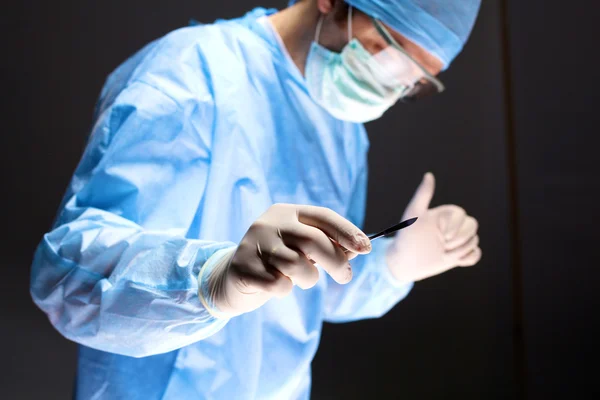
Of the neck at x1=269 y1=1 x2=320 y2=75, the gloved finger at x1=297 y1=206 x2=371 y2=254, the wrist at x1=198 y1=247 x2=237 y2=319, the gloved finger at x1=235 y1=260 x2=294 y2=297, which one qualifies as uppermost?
the neck at x1=269 y1=1 x2=320 y2=75

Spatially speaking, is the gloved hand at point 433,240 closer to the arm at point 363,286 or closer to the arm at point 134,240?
the arm at point 363,286

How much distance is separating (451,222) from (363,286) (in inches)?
10.5

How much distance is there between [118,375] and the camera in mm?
998

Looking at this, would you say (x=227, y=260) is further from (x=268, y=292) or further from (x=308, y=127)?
(x=308, y=127)

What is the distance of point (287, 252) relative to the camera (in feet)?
2.45

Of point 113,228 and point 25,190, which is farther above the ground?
point 113,228

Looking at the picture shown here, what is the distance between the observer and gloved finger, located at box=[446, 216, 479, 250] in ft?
4.47

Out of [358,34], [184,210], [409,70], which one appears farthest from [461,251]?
[184,210]

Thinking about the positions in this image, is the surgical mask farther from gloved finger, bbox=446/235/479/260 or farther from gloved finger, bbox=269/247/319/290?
gloved finger, bbox=269/247/319/290

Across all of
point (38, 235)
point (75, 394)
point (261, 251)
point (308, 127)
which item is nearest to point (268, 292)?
point (261, 251)

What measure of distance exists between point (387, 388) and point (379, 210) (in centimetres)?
54

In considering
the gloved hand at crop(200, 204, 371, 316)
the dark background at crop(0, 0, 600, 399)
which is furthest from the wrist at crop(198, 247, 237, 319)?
the dark background at crop(0, 0, 600, 399)

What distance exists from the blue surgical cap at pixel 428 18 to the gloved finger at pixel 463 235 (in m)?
0.40

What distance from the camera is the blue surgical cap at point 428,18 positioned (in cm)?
118
